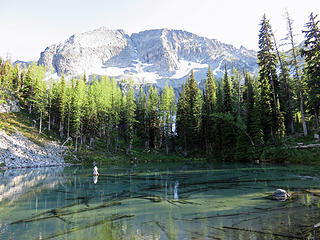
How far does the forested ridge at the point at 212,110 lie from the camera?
3027cm

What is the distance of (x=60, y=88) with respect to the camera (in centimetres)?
5000

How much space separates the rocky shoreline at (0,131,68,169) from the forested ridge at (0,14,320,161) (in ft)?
16.6

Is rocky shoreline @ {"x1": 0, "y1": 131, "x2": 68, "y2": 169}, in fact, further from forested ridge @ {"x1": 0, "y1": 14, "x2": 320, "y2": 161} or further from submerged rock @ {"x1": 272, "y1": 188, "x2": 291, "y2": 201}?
submerged rock @ {"x1": 272, "y1": 188, "x2": 291, "y2": 201}

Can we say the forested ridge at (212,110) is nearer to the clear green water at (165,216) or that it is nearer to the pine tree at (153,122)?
the pine tree at (153,122)

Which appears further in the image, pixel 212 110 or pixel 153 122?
pixel 153 122

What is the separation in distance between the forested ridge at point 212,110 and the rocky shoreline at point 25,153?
5.05m

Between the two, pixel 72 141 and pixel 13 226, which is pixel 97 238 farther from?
pixel 72 141

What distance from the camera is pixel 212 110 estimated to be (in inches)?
1941

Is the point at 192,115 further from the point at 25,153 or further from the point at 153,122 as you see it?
the point at 25,153

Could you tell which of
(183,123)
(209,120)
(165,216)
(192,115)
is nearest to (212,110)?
(209,120)

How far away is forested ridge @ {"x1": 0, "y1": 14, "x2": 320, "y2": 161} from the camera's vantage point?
30.3 metres

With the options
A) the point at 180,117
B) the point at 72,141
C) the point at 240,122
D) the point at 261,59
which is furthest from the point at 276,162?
the point at 72,141

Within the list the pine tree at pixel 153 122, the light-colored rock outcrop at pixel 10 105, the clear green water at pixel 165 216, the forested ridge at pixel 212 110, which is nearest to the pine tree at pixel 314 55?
the forested ridge at pixel 212 110

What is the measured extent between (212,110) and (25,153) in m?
37.7
